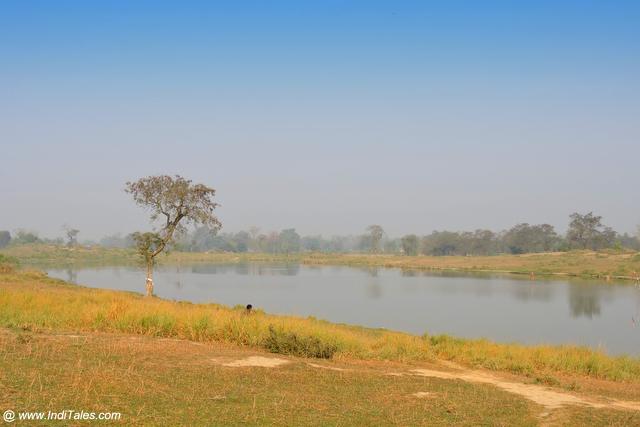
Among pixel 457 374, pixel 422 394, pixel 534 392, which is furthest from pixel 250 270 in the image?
pixel 422 394

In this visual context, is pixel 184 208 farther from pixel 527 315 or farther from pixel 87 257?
pixel 87 257

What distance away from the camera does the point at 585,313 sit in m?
39.5

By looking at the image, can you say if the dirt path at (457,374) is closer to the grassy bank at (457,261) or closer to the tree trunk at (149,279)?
the tree trunk at (149,279)

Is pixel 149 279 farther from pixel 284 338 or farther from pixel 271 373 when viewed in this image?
pixel 271 373

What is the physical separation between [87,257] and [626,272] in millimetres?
103174

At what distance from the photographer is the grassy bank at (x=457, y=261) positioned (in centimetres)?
8169

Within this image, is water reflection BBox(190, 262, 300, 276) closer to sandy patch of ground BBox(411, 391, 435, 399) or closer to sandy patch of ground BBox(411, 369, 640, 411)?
sandy patch of ground BBox(411, 369, 640, 411)

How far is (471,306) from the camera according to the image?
42.2m

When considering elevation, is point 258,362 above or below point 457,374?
above

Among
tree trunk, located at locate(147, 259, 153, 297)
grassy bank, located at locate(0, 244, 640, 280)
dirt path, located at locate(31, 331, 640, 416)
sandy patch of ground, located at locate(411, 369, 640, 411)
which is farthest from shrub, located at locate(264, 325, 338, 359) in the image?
grassy bank, located at locate(0, 244, 640, 280)

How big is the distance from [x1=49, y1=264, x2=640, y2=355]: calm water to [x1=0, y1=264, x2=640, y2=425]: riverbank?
691 centimetres

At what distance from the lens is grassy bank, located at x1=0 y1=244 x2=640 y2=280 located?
8169cm

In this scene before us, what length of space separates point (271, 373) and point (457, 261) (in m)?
102

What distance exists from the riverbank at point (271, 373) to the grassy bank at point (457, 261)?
47791mm
